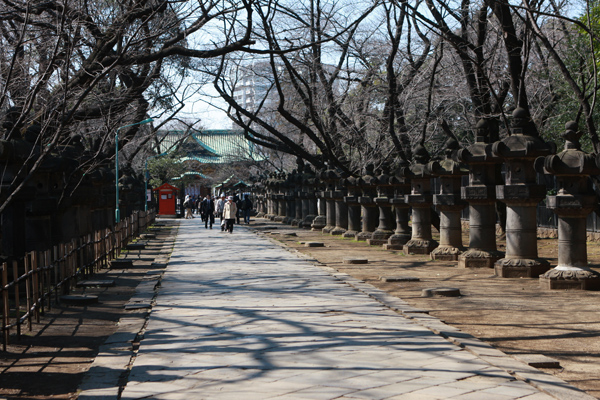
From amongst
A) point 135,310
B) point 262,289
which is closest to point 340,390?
point 135,310

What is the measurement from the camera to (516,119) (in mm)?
13695

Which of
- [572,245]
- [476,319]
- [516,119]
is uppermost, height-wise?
[516,119]

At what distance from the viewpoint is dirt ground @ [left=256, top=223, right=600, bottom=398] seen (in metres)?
7.08

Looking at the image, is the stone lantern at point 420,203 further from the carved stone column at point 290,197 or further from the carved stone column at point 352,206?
the carved stone column at point 290,197

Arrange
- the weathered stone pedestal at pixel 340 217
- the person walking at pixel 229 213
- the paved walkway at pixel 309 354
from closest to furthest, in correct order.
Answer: the paved walkway at pixel 309 354 → the weathered stone pedestal at pixel 340 217 → the person walking at pixel 229 213

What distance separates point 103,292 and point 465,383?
8.18 meters

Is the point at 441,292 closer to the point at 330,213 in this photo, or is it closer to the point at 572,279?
the point at 572,279

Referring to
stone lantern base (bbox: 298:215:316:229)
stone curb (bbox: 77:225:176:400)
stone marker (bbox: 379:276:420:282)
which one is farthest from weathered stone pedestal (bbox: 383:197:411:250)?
stone lantern base (bbox: 298:215:316:229)

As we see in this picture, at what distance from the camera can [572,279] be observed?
37.9ft

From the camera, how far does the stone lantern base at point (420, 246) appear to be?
758 inches

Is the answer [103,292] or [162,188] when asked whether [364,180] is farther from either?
[162,188]

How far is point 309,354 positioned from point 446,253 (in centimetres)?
1104

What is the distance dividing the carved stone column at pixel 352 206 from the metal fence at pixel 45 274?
32.9 ft

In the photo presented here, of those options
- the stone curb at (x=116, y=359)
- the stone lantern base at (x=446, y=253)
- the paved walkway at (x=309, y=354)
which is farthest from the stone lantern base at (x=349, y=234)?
the stone curb at (x=116, y=359)
